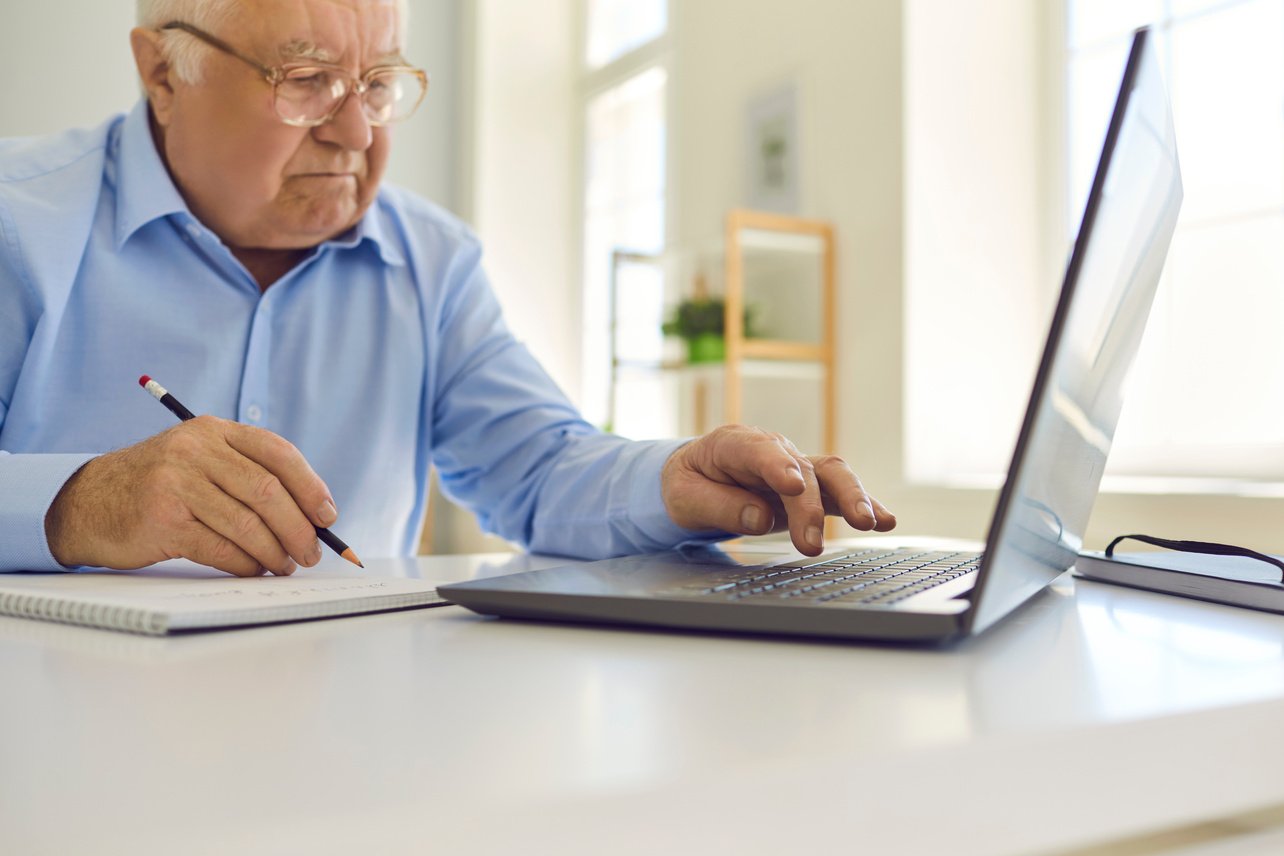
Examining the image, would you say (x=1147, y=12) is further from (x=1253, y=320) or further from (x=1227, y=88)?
(x=1253, y=320)

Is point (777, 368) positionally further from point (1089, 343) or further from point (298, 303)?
point (1089, 343)

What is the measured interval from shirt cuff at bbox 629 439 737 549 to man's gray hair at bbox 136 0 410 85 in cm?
75

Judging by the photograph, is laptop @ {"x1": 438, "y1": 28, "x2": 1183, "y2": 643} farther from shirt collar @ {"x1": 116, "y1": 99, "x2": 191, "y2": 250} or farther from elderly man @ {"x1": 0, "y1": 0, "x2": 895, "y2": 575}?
shirt collar @ {"x1": 116, "y1": 99, "x2": 191, "y2": 250}

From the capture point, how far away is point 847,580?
24.6 inches

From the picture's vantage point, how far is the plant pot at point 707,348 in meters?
3.05

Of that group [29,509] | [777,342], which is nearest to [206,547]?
[29,509]

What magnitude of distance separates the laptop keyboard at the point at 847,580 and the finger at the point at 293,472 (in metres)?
0.29

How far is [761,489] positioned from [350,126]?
2.43 feet

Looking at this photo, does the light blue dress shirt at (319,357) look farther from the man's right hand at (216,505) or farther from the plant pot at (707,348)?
the plant pot at (707,348)

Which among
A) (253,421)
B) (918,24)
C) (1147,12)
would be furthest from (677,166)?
(253,421)

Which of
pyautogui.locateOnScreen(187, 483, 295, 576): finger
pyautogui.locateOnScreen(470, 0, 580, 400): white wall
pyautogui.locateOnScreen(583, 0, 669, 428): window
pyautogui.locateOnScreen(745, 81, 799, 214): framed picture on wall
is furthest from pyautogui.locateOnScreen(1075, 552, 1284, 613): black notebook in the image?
pyautogui.locateOnScreen(470, 0, 580, 400): white wall

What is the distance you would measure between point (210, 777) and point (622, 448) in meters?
0.86

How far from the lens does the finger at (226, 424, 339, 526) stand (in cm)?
74

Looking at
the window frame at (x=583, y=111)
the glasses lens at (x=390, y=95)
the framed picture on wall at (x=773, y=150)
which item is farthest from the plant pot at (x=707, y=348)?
the glasses lens at (x=390, y=95)
